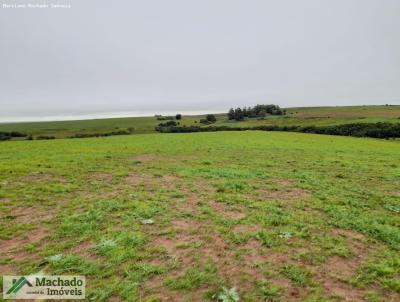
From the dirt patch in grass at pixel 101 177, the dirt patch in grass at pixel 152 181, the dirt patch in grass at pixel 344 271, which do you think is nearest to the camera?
the dirt patch in grass at pixel 344 271

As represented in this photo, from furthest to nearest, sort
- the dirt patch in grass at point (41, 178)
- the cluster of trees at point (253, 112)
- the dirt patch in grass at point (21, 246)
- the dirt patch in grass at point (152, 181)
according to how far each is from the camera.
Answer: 1. the cluster of trees at point (253, 112)
2. the dirt patch in grass at point (41, 178)
3. the dirt patch in grass at point (152, 181)
4. the dirt patch in grass at point (21, 246)

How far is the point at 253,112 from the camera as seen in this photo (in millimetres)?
93312

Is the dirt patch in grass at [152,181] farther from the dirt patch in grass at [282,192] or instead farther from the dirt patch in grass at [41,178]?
the dirt patch in grass at [282,192]

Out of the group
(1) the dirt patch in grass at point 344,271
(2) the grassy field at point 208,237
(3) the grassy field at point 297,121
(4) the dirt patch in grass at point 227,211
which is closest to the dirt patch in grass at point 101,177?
(2) the grassy field at point 208,237

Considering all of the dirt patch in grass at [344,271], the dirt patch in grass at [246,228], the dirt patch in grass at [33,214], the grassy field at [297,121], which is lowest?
the dirt patch in grass at [344,271]

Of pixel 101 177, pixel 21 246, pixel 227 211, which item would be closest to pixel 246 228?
pixel 227 211

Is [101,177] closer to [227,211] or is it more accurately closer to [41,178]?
[41,178]

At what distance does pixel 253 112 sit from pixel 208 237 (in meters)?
92.3

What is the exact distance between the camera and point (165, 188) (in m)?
8.36

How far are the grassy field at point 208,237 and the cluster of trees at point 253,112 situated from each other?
78.3 m

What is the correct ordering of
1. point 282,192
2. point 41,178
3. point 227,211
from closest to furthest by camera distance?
point 227,211 → point 282,192 → point 41,178

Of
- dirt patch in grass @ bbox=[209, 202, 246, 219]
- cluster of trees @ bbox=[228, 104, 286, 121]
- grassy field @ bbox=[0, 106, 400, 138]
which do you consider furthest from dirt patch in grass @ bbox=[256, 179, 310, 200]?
cluster of trees @ bbox=[228, 104, 286, 121]

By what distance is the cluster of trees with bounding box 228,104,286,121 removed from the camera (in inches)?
3483

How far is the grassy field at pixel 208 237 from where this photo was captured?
3.48 m
